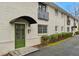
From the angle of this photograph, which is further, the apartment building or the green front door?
the green front door

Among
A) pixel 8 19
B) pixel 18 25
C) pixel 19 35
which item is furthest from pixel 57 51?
pixel 8 19

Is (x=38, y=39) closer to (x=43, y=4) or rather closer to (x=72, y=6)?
(x=43, y=4)

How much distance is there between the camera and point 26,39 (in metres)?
14.8

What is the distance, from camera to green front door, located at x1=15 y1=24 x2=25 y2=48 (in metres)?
13.3

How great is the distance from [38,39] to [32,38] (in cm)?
159

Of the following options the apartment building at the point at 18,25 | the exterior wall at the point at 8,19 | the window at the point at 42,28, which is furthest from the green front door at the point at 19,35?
the window at the point at 42,28

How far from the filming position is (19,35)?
1372cm

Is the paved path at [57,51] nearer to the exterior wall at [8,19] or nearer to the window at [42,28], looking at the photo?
the exterior wall at [8,19]

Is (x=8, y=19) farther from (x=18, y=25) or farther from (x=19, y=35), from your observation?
(x=19, y=35)

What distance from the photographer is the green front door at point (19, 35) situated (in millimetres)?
13331

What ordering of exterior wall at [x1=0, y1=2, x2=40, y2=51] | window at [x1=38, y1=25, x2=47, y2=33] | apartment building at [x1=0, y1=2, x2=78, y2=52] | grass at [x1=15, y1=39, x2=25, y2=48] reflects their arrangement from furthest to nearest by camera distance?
window at [x1=38, y1=25, x2=47, y2=33] < grass at [x1=15, y1=39, x2=25, y2=48] < apartment building at [x1=0, y1=2, x2=78, y2=52] < exterior wall at [x1=0, y1=2, x2=40, y2=51]

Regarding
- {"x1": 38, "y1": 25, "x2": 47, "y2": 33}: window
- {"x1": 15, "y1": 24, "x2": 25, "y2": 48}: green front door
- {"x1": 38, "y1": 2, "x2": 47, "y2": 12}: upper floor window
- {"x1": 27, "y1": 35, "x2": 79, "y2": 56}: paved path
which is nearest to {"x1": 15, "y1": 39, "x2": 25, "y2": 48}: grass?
{"x1": 15, "y1": 24, "x2": 25, "y2": 48}: green front door

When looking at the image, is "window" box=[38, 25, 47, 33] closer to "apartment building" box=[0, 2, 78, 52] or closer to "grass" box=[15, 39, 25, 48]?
"apartment building" box=[0, 2, 78, 52]

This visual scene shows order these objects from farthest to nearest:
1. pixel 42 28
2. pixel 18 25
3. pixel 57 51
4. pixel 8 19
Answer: pixel 42 28 → pixel 18 25 → pixel 57 51 → pixel 8 19
